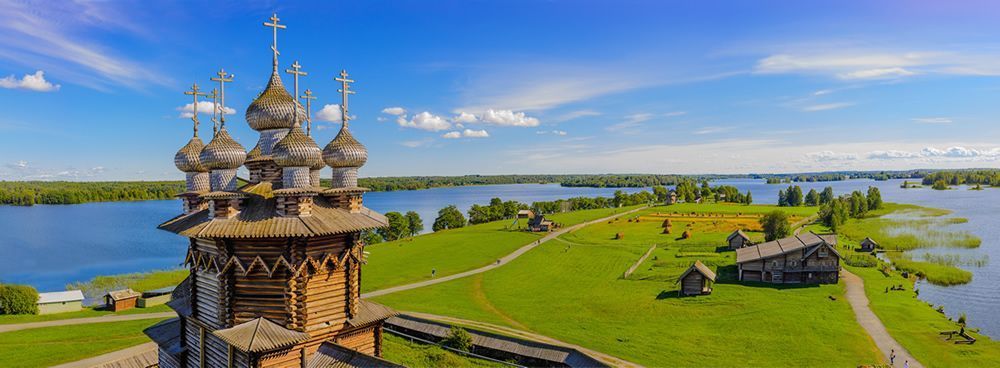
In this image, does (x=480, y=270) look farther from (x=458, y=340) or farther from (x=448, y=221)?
(x=448, y=221)

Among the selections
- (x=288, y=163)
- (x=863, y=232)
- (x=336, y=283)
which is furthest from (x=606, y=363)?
(x=863, y=232)

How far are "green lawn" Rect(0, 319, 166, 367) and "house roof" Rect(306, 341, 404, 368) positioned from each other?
52.3 ft

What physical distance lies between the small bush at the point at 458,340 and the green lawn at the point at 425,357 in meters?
0.42

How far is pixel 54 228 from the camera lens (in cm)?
8056

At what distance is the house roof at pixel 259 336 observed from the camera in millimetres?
11617

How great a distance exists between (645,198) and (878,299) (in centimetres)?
9216

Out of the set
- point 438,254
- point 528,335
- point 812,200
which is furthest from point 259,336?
Answer: point 812,200

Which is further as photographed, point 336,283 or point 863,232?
point 863,232

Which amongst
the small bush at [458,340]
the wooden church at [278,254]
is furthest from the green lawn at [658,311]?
the wooden church at [278,254]

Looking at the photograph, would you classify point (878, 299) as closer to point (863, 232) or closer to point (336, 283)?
point (336, 283)

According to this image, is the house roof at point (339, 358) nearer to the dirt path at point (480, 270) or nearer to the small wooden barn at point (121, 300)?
the dirt path at point (480, 270)

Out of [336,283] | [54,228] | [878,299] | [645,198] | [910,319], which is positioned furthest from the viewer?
[645,198]

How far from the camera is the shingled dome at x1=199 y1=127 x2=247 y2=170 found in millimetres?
13914

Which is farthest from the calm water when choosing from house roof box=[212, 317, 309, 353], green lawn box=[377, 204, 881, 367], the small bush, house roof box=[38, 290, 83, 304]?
house roof box=[212, 317, 309, 353]
